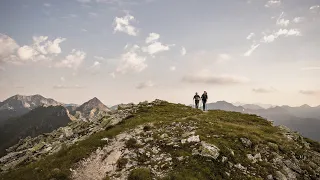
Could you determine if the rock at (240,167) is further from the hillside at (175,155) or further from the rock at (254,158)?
the rock at (254,158)

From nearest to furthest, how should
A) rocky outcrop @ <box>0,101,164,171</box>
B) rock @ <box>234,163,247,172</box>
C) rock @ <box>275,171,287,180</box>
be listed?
rock @ <box>234,163,247,172</box>
rock @ <box>275,171,287,180</box>
rocky outcrop @ <box>0,101,164,171</box>

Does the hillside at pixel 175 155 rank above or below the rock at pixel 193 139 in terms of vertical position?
below

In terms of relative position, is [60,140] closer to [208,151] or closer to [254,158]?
[208,151]

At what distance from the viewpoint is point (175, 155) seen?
85.6 ft

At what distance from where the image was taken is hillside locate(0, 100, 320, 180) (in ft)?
78.5

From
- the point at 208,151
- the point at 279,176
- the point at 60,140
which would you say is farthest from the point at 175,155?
the point at 60,140

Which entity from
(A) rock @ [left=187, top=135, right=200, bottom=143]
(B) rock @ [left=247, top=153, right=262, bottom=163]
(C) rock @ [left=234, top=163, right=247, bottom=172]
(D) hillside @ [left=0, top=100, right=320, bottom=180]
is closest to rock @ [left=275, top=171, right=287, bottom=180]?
(D) hillside @ [left=0, top=100, right=320, bottom=180]

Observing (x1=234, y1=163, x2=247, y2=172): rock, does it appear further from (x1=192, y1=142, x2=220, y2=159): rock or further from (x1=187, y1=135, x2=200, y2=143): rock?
(x1=187, y1=135, x2=200, y2=143): rock

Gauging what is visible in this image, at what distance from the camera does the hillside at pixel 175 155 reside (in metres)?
23.9

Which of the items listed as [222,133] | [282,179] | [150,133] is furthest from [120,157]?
[282,179]

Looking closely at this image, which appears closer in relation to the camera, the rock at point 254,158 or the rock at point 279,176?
the rock at point 279,176

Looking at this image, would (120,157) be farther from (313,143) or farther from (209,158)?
(313,143)

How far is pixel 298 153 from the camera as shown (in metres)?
30.8

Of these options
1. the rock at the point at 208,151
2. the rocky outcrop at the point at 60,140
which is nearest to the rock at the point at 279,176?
the rock at the point at 208,151
